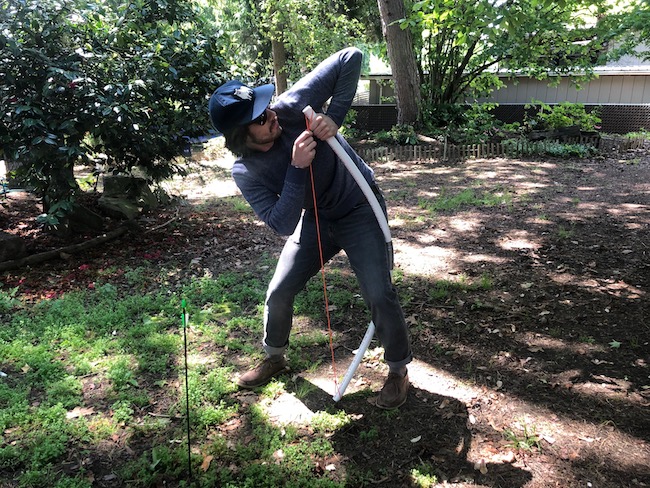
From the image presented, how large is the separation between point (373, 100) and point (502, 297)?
15839 mm

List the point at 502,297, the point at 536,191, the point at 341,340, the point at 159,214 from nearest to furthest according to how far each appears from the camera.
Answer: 1. the point at 341,340
2. the point at 502,297
3. the point at 159,214
4. the point at 536,191

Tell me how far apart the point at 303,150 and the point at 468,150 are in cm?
1085

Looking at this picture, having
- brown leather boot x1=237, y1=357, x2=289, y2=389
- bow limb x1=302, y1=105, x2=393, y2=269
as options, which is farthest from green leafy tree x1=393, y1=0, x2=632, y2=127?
brown leather boot x1=237, y1=357, x2=289, y2=389

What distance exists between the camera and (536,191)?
8.41 meters

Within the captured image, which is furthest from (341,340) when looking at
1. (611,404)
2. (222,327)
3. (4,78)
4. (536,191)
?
(536,191)

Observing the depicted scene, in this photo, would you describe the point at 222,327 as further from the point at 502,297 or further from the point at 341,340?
the point at 502,297

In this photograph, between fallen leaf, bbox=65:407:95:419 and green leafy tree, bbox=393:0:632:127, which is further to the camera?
green leafy tree, bbox=393:0:632:127

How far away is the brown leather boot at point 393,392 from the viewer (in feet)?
9.87

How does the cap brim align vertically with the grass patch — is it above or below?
above

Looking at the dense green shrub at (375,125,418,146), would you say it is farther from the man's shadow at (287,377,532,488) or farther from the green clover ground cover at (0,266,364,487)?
the man's shadow at (287,377,532,488)

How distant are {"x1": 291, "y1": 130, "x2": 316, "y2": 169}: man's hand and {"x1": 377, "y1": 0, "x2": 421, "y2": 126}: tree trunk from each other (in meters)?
10.3

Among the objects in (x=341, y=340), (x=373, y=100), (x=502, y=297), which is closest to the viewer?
(x=341, y=340)

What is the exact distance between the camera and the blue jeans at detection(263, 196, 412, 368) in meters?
2.71

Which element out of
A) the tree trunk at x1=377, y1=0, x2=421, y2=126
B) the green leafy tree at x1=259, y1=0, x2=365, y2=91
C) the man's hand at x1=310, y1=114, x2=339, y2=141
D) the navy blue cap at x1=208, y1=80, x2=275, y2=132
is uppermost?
the green leafy tree at x1=259, y1=0, x2=365, y2=91
